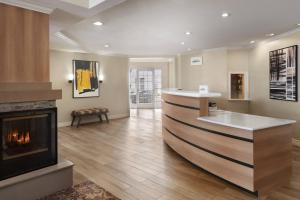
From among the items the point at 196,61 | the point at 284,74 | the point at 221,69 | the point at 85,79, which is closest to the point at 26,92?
the point at 85,79

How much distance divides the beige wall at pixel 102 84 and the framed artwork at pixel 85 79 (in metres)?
0.16

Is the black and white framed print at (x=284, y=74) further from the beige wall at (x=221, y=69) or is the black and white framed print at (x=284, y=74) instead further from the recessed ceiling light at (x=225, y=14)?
the recessed ceiling light at (x=225, y=14)

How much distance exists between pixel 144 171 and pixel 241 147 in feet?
5.32

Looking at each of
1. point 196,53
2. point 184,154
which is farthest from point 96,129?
point 196,53

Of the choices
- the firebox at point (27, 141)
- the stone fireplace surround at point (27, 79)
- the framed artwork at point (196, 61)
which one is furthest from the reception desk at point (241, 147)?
the framed artwork at point (196, 61)

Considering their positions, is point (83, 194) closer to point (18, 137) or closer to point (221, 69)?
point (18, 137)

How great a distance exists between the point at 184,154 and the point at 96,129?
12.2 feet

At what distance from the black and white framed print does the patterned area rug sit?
457cm

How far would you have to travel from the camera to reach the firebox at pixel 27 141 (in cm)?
273

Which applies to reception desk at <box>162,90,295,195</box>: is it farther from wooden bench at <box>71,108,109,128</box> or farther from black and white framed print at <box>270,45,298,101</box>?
wooden bench at <box>71,108,109,128</box>

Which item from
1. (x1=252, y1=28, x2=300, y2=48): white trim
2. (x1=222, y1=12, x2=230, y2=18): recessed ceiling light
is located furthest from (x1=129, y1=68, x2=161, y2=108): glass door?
(x1=222, y1=12, x2=230, y2=18): recessed ceiling light

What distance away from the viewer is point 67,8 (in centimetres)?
302

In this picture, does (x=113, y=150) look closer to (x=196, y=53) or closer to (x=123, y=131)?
(x=123, y=131)

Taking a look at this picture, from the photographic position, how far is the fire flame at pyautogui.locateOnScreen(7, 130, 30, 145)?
112 inches
